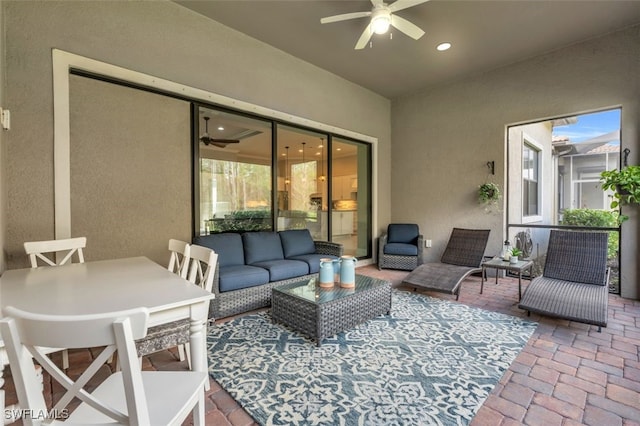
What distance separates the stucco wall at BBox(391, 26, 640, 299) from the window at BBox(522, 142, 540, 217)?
1.72 feet

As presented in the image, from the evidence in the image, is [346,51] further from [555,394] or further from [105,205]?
[555,394]

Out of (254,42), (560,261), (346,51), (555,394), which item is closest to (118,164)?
(254,42)

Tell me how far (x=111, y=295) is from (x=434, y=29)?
4438mm

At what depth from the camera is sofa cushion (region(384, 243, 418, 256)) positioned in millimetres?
5242

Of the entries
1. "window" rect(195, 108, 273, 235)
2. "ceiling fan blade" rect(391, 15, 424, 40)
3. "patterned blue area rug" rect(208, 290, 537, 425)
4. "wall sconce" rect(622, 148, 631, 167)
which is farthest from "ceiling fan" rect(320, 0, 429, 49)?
"wall sconce" rect(622, 148, 631, 167)

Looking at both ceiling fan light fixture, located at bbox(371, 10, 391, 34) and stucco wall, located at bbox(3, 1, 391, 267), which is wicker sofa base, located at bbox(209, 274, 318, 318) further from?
ceiling fan light fixture, located at bbox(371, 10, 391, 34)

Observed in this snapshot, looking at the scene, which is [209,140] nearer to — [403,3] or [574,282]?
[403,3]

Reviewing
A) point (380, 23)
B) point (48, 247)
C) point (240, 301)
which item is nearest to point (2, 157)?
point (48, 247)

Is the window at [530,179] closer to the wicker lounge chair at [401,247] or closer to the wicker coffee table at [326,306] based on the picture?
the wicker lounge chair at [401,247]

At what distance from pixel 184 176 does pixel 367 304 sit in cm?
261

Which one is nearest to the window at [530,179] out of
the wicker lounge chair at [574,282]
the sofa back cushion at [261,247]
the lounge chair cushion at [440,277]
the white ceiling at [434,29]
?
the wicker lounge chair at [574,282]

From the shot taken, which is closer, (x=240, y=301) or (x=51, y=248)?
(x=51, y=248)

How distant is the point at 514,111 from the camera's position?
472 centimetres

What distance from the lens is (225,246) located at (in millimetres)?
3572
